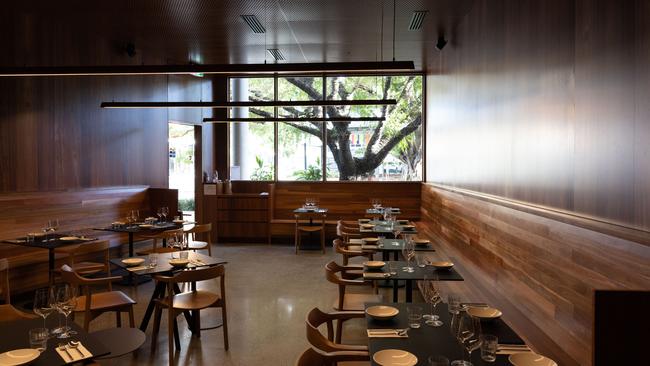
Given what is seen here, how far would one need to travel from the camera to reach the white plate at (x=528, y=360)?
2303mm

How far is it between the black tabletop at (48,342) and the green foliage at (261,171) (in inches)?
346

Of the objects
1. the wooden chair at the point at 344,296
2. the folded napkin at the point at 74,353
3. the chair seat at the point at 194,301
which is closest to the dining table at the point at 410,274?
the wooden chair at the point at 344,296

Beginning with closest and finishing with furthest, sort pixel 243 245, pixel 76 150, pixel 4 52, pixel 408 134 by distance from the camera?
pixel 4 52, pixel 76 150, pixel 243 245, pixel 408 134

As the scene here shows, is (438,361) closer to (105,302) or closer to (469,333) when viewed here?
(469,333)

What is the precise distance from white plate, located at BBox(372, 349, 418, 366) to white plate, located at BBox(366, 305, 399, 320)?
0.52 m

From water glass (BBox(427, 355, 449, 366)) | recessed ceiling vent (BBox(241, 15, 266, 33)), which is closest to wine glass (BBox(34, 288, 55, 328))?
water glass (BBox(427, 355, 449, 366))

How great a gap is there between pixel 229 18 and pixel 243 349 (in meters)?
4.83

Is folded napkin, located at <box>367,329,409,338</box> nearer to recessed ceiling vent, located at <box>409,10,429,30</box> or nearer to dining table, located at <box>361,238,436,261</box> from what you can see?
dining table, located at <box>361,238,436,261</box>

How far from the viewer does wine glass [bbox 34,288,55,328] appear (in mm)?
2816

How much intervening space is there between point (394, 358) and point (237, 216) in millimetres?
8881

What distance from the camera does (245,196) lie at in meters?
10.9

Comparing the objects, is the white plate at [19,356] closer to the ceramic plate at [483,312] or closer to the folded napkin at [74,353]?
the folded napkin at [74,353]

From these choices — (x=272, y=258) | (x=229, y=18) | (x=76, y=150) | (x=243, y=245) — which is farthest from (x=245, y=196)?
(x=229, y=18)

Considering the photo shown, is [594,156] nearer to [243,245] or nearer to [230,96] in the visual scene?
[243,245]
